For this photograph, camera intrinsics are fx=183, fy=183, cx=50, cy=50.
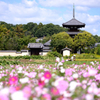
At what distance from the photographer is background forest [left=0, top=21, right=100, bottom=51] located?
1198 inches

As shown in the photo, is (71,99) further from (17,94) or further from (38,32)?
(38,32)

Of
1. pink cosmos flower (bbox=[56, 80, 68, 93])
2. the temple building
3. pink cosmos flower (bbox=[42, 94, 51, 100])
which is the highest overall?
the temple building

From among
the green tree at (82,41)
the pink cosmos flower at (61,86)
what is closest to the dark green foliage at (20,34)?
the green tree at (82,41)

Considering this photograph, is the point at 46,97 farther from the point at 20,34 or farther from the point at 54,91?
the point at 20,34

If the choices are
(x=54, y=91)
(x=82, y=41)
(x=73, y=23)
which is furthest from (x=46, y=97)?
(x=73, y=23)

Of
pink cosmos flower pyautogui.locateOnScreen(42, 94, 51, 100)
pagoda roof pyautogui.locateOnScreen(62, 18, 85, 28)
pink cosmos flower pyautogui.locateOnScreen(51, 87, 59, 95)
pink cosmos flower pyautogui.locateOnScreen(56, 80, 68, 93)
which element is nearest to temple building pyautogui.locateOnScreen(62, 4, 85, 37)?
pagoda roof pyautogui.locateOnScreen(62, 18, 85, 28)

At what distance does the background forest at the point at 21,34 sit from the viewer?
99.9ft

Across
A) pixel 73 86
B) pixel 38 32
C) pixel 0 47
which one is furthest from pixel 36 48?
pixel 38 32

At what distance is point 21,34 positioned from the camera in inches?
2040

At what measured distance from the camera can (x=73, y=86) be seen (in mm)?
1928

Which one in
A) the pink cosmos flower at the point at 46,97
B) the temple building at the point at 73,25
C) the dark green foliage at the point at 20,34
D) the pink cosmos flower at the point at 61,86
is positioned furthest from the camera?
the dark green foliage at the point at 20,34

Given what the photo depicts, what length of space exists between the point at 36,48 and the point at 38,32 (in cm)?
4006

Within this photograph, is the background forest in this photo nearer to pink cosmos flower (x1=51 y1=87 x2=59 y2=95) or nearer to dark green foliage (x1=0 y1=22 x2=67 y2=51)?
dark green foliage (x1=0 y1=22 x2=67 y2=51)

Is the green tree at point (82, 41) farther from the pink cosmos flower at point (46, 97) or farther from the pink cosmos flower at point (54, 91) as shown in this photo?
the pink cosmos flower at point (46, 97)
